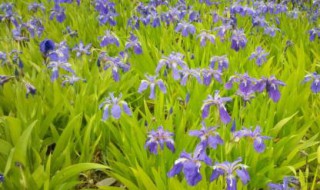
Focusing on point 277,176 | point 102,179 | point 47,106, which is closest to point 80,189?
point 102,179

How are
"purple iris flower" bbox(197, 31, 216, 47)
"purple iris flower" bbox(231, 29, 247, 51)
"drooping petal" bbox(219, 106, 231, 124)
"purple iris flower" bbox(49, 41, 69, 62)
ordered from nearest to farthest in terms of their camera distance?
"drooping petal" bbox(219, 106, 231, 124) → "purple iris flower" bbox(49, 41, 69, 62) → "purple iris flower" bbox(231, 29, 247, 51) → "purple iris flower" bbox(197, 31, 216, 47)

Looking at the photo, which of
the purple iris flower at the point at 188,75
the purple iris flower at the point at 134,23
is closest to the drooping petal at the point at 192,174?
the purple iris flower at the point at 188,75

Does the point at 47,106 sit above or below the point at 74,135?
above

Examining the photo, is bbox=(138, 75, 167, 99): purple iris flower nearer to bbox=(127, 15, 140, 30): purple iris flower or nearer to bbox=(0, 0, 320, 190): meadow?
bbox=(0, 0, 320, 190): meadow

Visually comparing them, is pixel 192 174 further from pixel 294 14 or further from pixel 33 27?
pixel 294 14

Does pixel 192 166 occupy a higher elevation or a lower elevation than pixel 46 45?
lower

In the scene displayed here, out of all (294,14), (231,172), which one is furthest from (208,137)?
(294,14)

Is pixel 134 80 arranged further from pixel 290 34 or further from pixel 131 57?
pixel 290 34

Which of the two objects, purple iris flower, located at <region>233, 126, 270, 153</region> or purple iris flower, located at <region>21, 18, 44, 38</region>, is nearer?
purple iris flower, located at <region>233, 126, 270, 153</region>

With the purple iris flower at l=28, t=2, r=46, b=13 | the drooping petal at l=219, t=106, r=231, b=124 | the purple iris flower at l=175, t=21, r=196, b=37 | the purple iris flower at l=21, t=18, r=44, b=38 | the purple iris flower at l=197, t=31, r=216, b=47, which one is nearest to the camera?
the drooping petal at l=219, t=106, r=231, b=124

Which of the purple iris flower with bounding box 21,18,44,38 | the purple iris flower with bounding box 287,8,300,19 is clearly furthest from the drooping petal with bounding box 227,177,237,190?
the purple iris flower with bounding box 287,8,300,19

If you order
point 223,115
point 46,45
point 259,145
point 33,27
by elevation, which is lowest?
point 259,145
